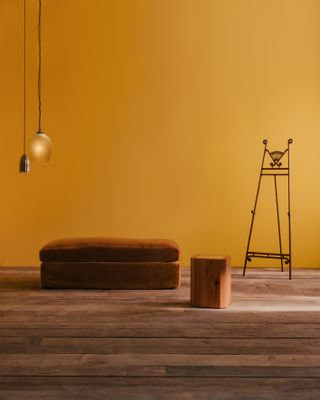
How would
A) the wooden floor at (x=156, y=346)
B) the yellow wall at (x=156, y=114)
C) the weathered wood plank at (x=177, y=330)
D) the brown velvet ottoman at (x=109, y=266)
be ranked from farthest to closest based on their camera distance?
1. the yellow wall at (x=156, y=114)
2. the brown velvet ottoman at (x=109, y=266)
3. the weathered wood plank at (x=177, y=330)
4. the wooden floor at (x=156, y=346)

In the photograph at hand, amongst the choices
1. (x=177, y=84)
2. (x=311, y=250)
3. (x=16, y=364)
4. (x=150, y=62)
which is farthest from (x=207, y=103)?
(x=16, y=364)

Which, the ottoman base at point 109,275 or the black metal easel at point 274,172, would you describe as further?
the black metal easel at point 274,172

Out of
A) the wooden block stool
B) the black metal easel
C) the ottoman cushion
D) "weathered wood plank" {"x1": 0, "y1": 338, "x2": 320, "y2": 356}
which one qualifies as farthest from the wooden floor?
the black metal easel

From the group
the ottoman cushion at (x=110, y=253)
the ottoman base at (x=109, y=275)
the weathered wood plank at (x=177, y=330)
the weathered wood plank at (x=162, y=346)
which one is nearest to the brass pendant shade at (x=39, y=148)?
the ottoman cushion at (x=110, y=253)

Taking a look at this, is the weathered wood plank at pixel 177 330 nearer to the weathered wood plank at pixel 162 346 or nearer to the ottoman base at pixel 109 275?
the weathered wood plank at pixel 162 346

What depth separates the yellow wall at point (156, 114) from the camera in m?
6.74

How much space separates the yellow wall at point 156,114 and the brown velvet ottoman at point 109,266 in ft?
4.97

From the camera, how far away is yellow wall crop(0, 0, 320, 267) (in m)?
6.74

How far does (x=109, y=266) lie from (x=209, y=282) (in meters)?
1.24

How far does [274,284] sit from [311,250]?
1470 millimetres

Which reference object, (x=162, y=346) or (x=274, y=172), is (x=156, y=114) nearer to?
(x=274, y=172)

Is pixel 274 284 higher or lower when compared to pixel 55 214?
lower

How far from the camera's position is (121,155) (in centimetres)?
677

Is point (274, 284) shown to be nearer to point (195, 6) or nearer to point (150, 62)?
point (150, 62)
